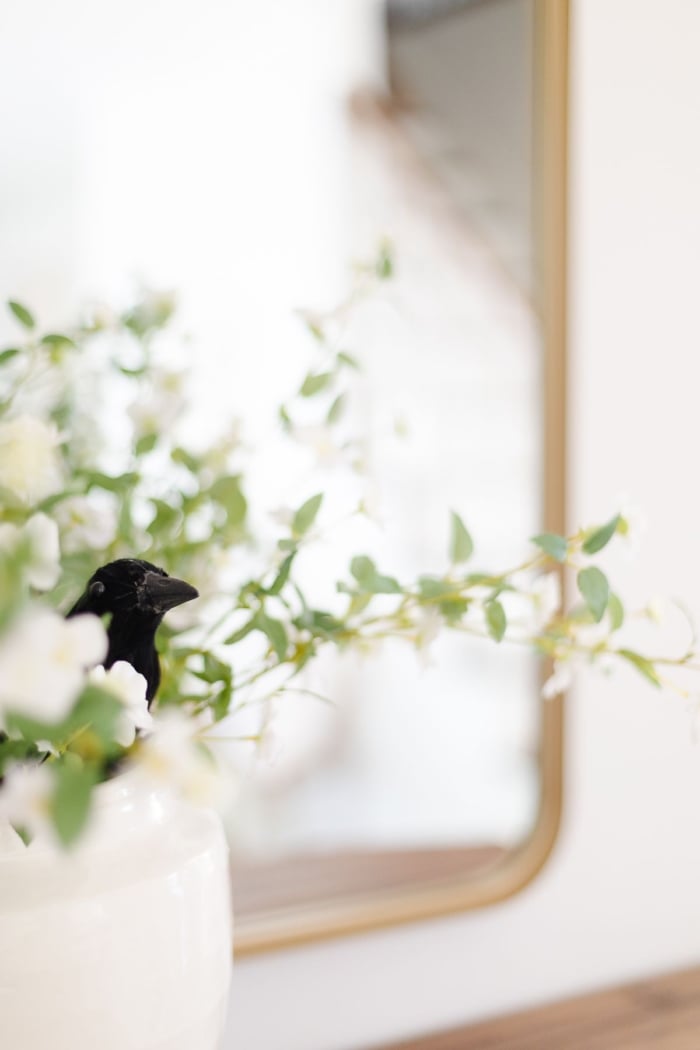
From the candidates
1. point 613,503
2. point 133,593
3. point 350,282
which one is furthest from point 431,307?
point 133,593

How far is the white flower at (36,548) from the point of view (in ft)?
0.89

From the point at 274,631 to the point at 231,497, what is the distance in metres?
0.08

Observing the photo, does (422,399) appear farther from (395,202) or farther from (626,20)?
(626,20)

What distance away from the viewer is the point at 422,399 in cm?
79

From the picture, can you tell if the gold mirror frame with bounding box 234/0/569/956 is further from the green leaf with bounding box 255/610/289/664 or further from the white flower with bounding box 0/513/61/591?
the white flower with bounding box 0/513/61/591

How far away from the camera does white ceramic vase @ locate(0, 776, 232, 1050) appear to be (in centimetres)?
44

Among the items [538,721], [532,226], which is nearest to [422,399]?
[532,226]

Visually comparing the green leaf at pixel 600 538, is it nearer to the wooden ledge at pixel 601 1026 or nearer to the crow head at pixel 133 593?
the crow head at pixel 133 593

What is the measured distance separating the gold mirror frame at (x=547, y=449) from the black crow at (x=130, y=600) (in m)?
0.39

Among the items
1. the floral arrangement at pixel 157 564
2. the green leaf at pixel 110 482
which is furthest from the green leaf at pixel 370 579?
the green leaf at pixel 110 482

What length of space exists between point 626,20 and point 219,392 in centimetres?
44

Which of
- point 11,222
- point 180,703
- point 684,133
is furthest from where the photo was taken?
point 684,133

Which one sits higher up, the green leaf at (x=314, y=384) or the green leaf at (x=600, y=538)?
the green leaf at (x=314, y=384)

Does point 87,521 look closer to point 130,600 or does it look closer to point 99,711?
point 130,600
